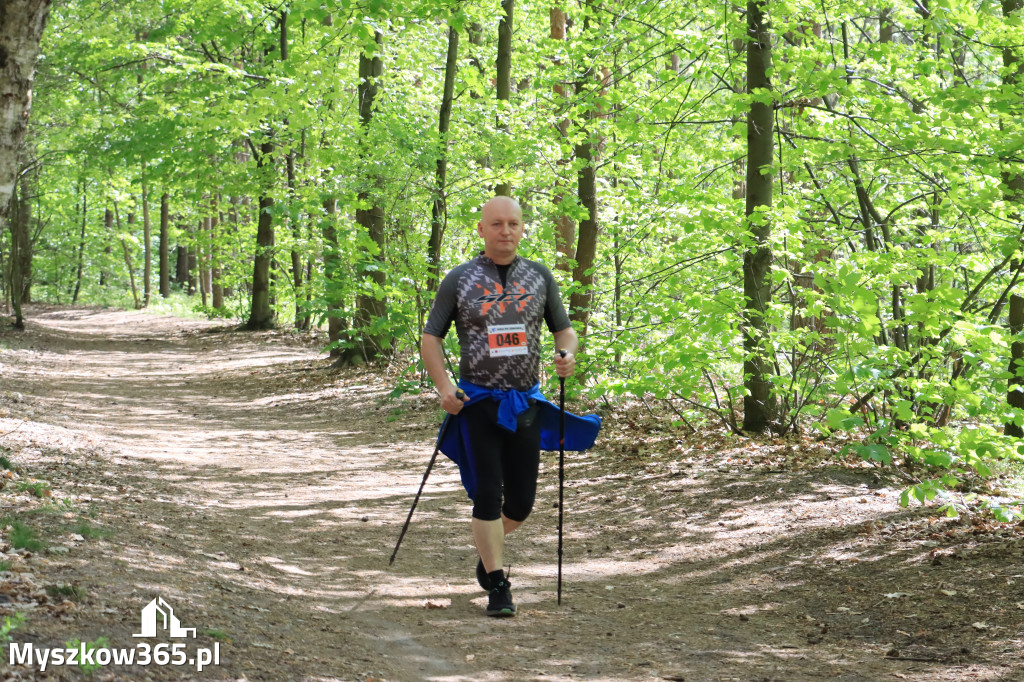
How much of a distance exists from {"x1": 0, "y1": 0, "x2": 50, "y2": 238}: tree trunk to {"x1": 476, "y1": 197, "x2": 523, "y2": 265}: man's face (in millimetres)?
2342

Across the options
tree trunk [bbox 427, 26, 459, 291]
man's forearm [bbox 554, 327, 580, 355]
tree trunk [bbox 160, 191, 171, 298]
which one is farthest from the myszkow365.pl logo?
tree trunk [bbox 160, 191, 171, 298]

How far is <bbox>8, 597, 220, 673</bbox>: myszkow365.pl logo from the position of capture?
284 cm

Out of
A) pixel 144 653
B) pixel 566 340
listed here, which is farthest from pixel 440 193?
pixel 144 653

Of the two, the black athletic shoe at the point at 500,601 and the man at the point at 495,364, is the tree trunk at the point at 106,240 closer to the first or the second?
the man at the point at 495,364

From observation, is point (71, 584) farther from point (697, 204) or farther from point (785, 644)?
point (697, 204)

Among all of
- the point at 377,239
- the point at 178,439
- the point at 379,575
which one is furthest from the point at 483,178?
the point at 379,575

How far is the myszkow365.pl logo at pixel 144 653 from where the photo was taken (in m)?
2.84

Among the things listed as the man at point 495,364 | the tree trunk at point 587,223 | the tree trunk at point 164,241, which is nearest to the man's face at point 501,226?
the man at point 495,364

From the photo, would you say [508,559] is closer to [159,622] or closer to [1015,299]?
[159,622]

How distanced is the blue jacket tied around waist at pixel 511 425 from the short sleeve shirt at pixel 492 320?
51 millimetres

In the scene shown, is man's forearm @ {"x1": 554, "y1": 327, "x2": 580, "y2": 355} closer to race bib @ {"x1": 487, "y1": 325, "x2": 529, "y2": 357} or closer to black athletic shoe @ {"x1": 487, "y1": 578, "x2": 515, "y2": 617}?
race bib @ {"x1": 487, "y1": 325, "x2": 529, "y2": 357}

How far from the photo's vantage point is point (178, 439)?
938 centimetres

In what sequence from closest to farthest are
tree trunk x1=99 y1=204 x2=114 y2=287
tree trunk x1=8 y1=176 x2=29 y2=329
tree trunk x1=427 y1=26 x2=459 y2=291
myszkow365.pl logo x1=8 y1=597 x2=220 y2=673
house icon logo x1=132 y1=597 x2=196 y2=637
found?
1. myszkow365.pl logo x1=8 y1=597 x2=220 y2=673
2. house icon logo x1=132 y1=597 x2=196 y2=637
3. tree trunk x1=427 y1=26 x2=459 y2=291
4. tree trunk x1=8 y1=176 x2=29 y2=329
5. tree trunk x1=99 y1=204 x2=114 y2=287

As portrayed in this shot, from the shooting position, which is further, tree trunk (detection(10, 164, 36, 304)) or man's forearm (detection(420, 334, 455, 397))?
tree trunk (detection(10, 164, 36, 304))
